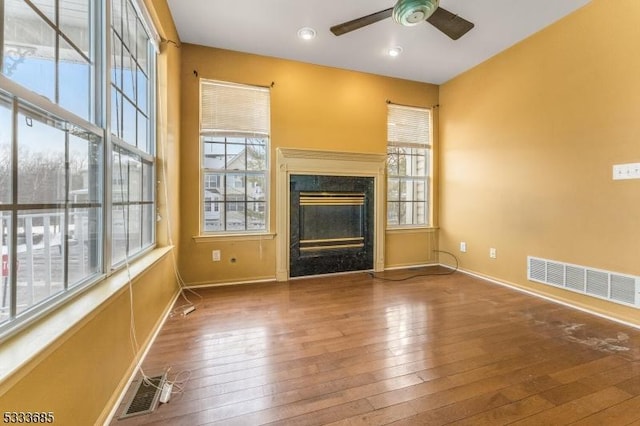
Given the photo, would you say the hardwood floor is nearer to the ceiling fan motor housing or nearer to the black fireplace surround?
the black fireplace surround

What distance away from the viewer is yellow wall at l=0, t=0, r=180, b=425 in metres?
0.88

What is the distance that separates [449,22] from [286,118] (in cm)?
205

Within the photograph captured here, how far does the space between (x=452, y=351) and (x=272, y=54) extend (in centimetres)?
371

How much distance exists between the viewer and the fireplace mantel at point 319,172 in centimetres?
366

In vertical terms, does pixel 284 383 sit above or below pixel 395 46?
below

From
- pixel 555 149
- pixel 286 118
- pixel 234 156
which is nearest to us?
pixel 555 149

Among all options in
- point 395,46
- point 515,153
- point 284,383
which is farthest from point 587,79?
point 284,383

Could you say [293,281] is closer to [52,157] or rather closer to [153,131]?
[153,131]

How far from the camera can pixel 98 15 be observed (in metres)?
1.60

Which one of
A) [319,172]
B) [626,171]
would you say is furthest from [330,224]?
[626,171]

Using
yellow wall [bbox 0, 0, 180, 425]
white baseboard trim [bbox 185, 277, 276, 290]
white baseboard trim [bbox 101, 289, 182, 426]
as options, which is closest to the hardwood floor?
white baseboard trim [bbox 101, 289, 182, 426]

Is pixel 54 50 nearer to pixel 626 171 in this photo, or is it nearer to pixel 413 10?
pixel 413 10

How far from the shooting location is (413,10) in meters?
2.06

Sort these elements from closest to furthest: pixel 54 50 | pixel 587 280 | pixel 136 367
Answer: pixel 54 50 < pixel 136 367 < pixel 587 280
